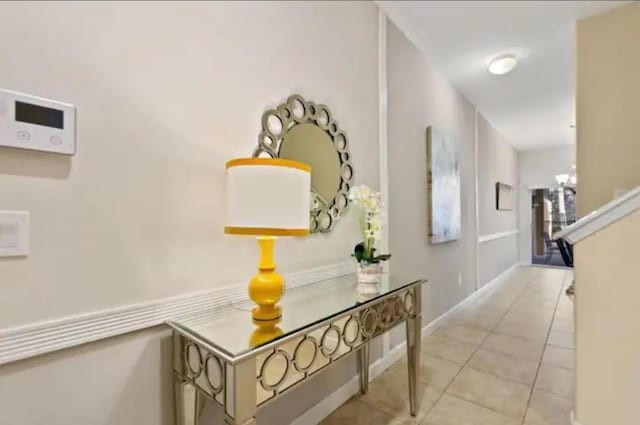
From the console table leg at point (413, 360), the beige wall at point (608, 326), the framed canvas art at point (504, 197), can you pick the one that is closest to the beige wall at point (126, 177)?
the console table leg at point (413, 360)

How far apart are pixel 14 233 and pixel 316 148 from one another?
1.31 meters

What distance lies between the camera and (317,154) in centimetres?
179

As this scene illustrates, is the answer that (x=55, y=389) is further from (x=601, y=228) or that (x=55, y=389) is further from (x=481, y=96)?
(x=481, y=96)

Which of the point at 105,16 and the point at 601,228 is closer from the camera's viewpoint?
the point at 105,16

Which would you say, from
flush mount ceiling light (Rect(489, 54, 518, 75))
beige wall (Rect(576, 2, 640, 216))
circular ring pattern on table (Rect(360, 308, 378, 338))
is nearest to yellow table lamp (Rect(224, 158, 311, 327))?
circular ring pattern on table (Rect(360, 308, 378, 338))

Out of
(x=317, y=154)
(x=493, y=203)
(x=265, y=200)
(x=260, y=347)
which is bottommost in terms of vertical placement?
(x=260, y=347)

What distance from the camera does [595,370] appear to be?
4.93ft

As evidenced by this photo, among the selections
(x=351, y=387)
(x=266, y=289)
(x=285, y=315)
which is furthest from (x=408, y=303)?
(x=266, y=289)

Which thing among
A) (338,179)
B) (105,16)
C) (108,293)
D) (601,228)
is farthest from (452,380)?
(105,16)

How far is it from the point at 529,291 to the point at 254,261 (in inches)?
191

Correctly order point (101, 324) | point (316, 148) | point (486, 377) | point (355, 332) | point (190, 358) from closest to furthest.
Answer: point (101, 324)
point (190, 358)
point (355, 332)
point (316, 148)
point (486, 377)

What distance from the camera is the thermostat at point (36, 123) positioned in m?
0.84

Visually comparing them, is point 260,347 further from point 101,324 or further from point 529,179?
point 529,179

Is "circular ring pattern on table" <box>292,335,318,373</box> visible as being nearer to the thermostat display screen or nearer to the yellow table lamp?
the yellow table lamp
